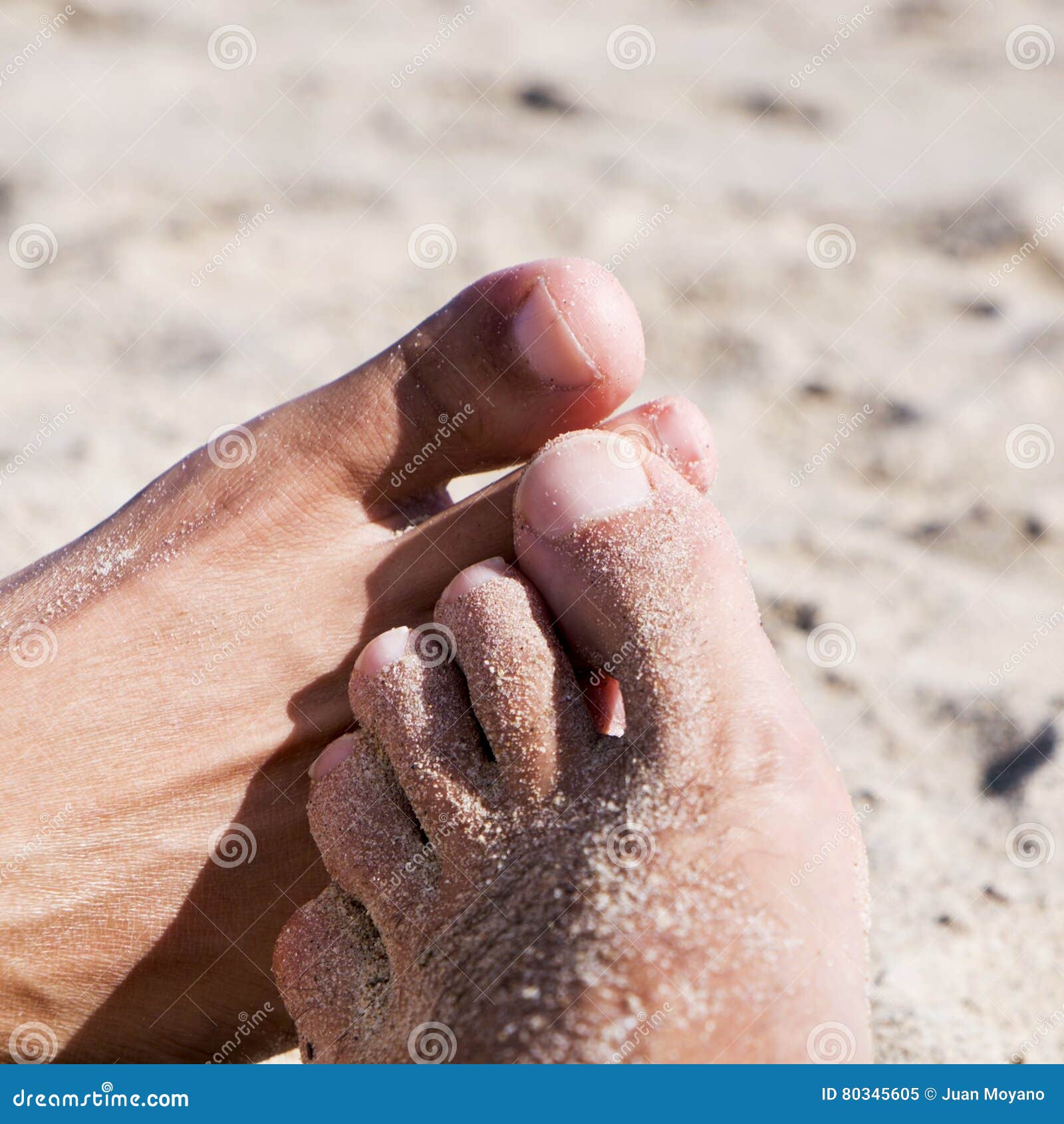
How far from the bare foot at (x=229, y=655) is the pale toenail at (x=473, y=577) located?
0.10m

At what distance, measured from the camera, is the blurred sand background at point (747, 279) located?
166 centimetres

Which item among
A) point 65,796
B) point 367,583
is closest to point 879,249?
point 367,583

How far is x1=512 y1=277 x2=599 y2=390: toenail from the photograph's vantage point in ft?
4.55

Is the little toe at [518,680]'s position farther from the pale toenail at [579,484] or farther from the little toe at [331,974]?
the little toe at [331,974]

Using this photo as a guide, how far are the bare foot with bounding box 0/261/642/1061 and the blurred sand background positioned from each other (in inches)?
21.5

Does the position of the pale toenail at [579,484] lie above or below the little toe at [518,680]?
above

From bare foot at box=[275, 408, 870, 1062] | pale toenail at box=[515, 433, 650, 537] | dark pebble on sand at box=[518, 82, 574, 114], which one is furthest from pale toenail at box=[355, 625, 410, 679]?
dark pebble on sand at box=[518, 82, 574, 114]

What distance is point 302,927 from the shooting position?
4.32ft

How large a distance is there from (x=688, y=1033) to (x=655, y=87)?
8.65 ft

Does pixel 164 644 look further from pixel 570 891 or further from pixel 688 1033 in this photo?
pixel 688 1033

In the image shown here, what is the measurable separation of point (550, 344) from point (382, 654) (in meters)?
0.41

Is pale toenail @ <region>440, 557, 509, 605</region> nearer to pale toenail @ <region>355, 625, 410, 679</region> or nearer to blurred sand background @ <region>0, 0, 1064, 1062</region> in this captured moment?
pale toenail @ <region>355, 625, 410, 679</region>

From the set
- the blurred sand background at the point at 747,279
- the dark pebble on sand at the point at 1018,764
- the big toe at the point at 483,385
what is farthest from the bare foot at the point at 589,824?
the dark pebble on sand at the point at 1018,764

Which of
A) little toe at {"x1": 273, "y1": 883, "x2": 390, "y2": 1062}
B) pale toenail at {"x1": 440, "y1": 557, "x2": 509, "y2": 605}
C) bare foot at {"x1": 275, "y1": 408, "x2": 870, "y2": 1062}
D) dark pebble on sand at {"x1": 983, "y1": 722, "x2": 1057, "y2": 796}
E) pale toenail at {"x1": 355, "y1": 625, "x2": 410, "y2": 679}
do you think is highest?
pale toenail at {"x1": 440, "y1": 557, "x2": 509, "y2": 605}
